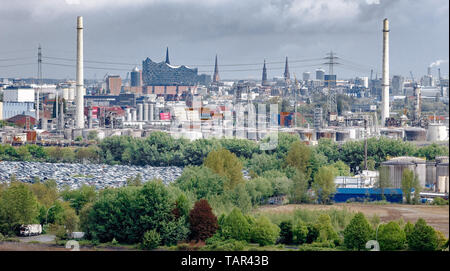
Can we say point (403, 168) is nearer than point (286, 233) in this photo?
No

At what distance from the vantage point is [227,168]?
707 centimetres

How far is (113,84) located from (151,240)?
19326 millimetres

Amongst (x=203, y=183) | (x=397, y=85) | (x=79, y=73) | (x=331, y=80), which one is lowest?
(x=203, y=183)

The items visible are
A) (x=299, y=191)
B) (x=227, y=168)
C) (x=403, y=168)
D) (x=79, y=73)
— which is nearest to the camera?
(x=299, y=191)

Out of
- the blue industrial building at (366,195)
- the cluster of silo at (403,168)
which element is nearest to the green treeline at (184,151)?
the cluster of silo at (403,168)

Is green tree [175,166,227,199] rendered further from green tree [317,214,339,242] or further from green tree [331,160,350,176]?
green tree [331,160,350,176]

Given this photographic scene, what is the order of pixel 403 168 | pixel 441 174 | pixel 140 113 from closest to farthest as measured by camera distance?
1. pixel 441 174
2. pixel 403 168
3. pixel 140 113

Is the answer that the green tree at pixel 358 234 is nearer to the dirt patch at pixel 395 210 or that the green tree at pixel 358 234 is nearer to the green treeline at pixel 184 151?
the dirt patch at pixel 395 210

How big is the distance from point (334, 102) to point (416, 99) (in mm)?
1824

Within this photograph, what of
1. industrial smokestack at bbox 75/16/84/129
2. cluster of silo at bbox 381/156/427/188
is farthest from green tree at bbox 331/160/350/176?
industrial smokestack at bbox 75/16/84/129

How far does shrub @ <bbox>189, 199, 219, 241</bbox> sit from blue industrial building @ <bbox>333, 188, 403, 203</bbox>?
233 cm

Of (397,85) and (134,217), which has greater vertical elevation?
(397,85)

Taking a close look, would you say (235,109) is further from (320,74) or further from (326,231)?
(326,231)

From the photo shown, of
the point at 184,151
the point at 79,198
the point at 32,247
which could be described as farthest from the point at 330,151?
the point at 32,247
